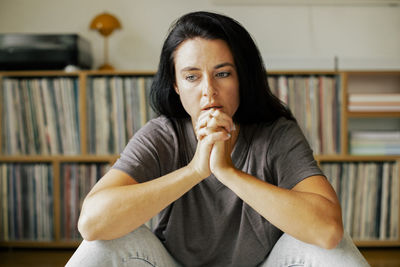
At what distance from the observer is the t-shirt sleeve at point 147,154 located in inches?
49.3

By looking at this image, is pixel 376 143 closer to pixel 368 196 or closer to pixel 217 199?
pixel 368 196

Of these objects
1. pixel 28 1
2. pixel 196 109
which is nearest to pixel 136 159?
pixel 196 109

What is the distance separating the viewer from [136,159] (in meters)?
1.27

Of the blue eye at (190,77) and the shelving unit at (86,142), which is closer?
the blue eye at (190,77)

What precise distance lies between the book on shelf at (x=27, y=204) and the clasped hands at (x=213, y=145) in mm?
1568

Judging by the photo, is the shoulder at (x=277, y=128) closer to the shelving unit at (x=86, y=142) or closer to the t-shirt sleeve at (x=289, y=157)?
the t-shirt sleeve at (x=289, y=157)

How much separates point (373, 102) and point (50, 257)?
1.95 m

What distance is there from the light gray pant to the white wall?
166 centimetres

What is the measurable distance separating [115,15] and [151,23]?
0.72ft

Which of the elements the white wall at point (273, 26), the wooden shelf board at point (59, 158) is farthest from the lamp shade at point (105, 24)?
the wooden shelf board at point (59, 158)

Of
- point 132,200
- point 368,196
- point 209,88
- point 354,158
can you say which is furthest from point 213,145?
point 368,196

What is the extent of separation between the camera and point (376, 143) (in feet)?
8.20

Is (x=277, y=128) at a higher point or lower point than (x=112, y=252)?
higher

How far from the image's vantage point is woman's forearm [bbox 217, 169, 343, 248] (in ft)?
3.55
